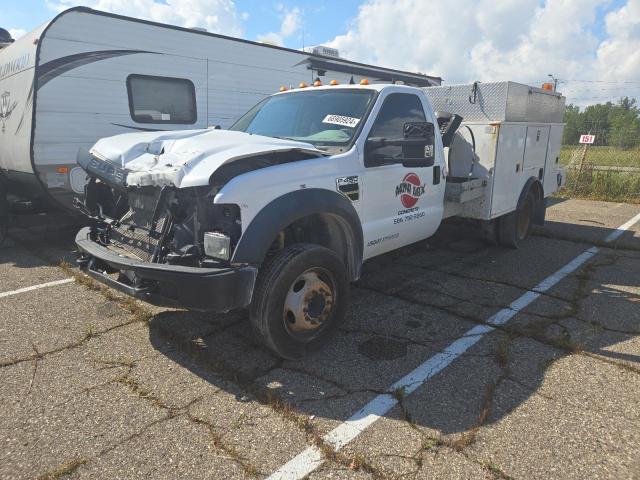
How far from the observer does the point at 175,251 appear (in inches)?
129

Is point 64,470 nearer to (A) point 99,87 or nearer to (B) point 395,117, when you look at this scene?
(B) point 395,117

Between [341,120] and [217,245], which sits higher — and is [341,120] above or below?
above

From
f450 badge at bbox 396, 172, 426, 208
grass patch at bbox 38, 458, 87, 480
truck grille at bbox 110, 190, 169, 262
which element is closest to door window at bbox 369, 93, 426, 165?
f450 badge at bbox 396, 172, 426, 208

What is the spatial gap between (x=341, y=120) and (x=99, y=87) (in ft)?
13.9

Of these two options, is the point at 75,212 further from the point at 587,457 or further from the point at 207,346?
the point at 587,457

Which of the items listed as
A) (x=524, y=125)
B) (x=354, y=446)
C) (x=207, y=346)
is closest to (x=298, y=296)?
(x=207, y=346)

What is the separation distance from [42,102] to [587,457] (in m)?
6.88

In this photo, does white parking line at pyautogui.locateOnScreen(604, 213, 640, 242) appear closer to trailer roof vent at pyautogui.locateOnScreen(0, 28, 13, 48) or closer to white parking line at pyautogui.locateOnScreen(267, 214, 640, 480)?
white parking line at pyautogui.locateOnScreen(267, 214, 640, 480)

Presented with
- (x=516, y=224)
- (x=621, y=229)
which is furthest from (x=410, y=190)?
(x=621, y=229)

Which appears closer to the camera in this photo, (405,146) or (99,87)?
(405,146)

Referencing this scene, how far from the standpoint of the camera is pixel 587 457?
2572 millimetres

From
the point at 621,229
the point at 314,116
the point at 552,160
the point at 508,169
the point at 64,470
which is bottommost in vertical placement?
the point at 64,470

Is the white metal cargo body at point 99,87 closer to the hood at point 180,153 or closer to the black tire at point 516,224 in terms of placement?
the hood at point 180,153

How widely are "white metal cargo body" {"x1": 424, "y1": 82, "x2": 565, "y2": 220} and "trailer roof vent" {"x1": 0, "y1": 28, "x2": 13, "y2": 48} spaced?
7341mm
